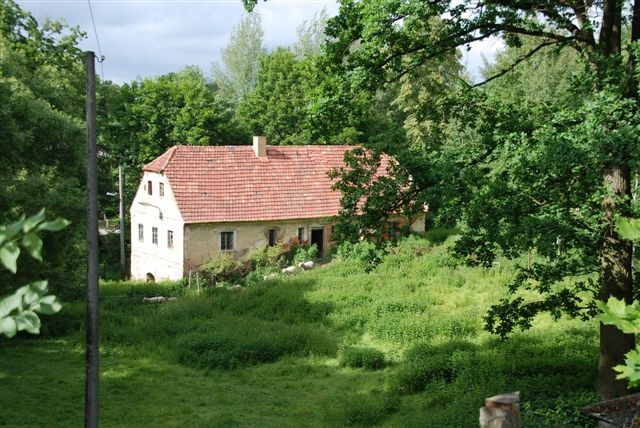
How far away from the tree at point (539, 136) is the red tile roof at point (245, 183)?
58.9 ft

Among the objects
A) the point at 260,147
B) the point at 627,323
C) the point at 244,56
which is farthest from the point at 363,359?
the point at 244,56

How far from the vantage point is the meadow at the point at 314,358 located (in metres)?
12.3

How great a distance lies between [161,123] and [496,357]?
27.9 metres

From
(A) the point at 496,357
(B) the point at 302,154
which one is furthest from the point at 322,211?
(A) the point at 496,357

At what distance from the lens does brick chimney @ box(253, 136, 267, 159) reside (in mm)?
30859

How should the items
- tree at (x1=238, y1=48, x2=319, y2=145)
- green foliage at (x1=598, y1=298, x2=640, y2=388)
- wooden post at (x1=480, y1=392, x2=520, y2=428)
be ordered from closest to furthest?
1. green foliage at (x1=598, y1=298, x2=640, y2=388)
2. wooden post at (x1=480, y1=392, x2=520, y2=428)
3. tree at (x1=238, y1=48, x2=319, y2=145)

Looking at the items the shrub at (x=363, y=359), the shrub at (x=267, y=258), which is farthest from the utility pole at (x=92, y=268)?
the shrub at (x=267, y=258)

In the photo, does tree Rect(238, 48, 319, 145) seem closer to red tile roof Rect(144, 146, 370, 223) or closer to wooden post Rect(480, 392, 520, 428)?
red tile roof Rect(144, 146, 370, 223)

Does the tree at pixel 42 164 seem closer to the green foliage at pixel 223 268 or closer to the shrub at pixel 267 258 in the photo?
the green foliage at pixel 223 268

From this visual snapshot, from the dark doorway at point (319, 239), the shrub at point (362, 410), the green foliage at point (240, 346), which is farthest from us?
the dark doorway at point (319, 239)

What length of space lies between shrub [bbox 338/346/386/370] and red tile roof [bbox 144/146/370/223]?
1316cm

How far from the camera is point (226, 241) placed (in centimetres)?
2825

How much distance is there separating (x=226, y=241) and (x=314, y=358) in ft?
41.9

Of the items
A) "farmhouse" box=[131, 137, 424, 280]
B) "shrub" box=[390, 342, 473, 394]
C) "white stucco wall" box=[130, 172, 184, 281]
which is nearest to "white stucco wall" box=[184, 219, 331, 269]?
"farmhouse" box=[131, 137, 424, 280]
